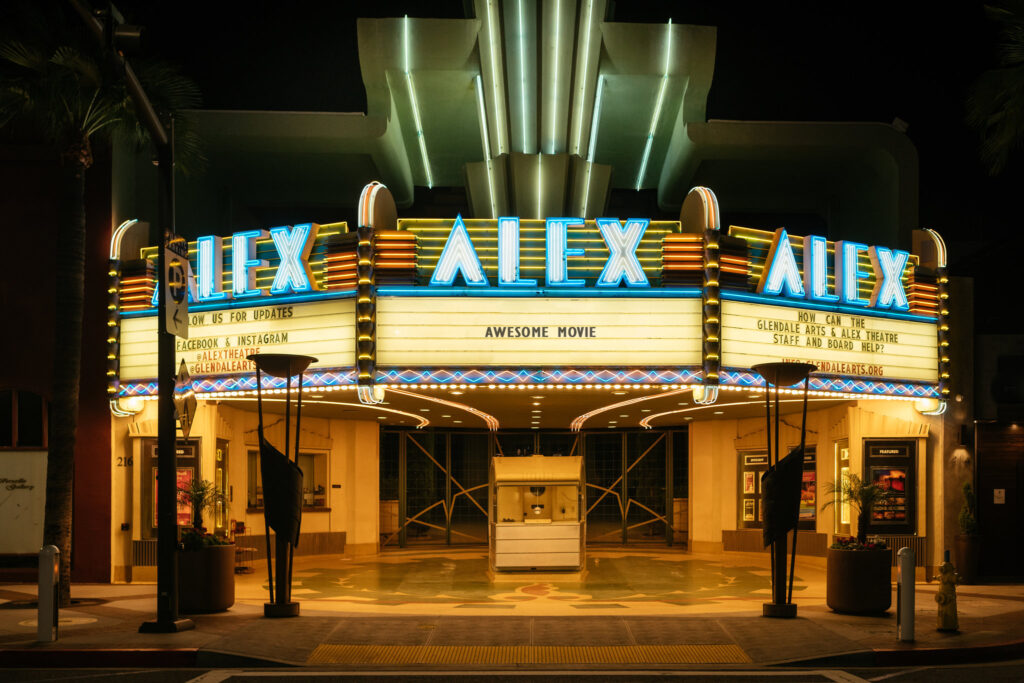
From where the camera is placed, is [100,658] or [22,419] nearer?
[100,658]

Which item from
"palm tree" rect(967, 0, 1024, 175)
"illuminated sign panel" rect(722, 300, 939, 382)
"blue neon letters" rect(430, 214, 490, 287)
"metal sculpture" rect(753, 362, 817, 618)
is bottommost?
"metal sculpture" rect(753, 362, 817, 618)

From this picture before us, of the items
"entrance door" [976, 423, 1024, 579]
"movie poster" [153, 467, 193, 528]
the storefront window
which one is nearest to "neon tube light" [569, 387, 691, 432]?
"entrance door" [976, 423, 1024, 579]

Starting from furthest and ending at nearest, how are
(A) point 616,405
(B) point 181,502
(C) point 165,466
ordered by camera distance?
(A) point 616,405 → (B) point 181,502 → (C) point 165,466

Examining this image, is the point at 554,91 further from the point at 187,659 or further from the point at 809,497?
the point at 187,659

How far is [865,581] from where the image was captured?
1403 cm

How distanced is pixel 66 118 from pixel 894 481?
16040mm

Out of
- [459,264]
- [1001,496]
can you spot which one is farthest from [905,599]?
[1001,496]

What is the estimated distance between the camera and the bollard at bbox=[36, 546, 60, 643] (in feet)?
38.9

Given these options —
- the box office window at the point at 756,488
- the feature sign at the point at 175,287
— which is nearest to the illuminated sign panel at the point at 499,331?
the feature sign at the point at 175,287

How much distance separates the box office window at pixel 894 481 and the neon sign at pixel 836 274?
3132 millimetres

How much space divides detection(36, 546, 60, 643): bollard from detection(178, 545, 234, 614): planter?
2087 mm

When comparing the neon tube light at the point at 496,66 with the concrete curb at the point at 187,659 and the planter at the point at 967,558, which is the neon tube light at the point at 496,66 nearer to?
the planter at the point at 967,558

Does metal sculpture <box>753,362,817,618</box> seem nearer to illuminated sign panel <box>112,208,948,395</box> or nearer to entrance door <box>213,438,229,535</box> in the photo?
illuminated sign panel <box>112,208,948,395</box>

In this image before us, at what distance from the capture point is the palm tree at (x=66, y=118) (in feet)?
49.0
